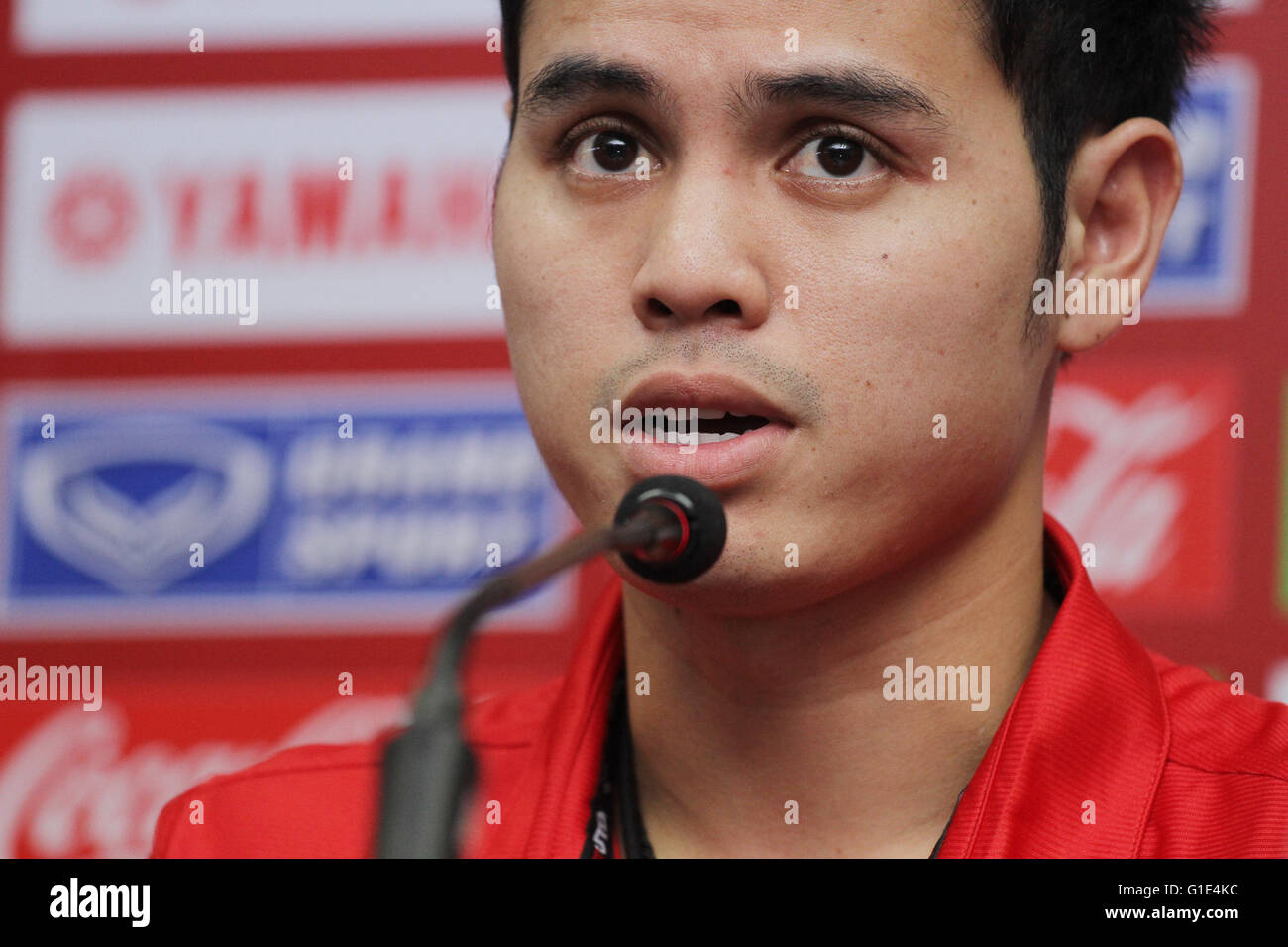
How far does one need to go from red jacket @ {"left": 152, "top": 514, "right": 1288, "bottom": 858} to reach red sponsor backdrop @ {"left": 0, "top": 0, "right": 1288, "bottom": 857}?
31.7 inches

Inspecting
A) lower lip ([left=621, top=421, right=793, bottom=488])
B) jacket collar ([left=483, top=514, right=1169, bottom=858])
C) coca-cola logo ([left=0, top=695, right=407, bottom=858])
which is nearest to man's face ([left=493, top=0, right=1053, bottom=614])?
lower lip ([left=621, top=421, right=793, bottom=488])

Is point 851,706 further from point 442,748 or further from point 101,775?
point 101,775

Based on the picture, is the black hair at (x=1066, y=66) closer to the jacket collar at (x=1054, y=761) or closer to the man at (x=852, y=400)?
the man at (x=852, y=400)

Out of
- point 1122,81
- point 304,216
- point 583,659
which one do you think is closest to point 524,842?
point 583,659

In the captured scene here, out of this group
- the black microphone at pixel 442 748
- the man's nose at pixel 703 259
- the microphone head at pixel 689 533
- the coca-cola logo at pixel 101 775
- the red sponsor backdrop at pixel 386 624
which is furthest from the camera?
the coca-cola logo at pixel 101 775

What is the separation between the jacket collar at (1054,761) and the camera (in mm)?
1249

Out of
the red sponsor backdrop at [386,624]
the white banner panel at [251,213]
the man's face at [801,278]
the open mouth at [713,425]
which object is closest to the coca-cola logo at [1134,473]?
the red sponsor backdrop at [386,624]

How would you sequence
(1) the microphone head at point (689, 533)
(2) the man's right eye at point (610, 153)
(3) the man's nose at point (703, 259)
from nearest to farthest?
(1) the microphone head at point (689, 533) → (3) the man's nose at point (703, 259) → (2) the man's right eye at point (610, 153)

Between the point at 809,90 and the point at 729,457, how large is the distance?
300 millimetres

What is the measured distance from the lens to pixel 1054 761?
1.28 meters

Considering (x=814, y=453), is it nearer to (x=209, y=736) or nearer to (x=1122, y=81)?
(x=1122, y=81)

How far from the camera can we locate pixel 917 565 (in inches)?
52.1

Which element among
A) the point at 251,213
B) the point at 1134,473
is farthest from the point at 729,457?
the point at 251,213
